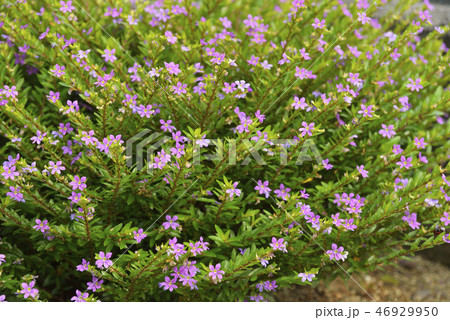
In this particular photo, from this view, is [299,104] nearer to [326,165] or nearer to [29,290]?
[326,165]

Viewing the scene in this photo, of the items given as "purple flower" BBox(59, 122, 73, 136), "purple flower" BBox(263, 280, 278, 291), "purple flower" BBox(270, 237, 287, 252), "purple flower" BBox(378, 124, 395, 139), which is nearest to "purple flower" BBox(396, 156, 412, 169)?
"purple flower" BBox(378, 124, 395, 139)

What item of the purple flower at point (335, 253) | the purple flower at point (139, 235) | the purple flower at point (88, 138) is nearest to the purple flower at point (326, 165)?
the purple flower at point (335, 253)

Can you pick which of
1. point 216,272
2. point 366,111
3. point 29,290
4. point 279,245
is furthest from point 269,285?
point 29,290

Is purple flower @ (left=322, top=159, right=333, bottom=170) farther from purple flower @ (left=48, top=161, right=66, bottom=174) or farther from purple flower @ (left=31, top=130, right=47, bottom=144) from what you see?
purple flower @ (left=31, top=130, right=47, bottom=144)

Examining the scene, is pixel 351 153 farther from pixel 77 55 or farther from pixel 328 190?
pixel 77 55

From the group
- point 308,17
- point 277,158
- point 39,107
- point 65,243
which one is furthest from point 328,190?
point 39,107

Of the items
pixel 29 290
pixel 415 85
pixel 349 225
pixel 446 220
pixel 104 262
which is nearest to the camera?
pixel 104 262

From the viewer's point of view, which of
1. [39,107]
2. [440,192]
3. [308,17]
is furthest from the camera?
[308,17]

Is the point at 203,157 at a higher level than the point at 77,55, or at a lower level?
lower
